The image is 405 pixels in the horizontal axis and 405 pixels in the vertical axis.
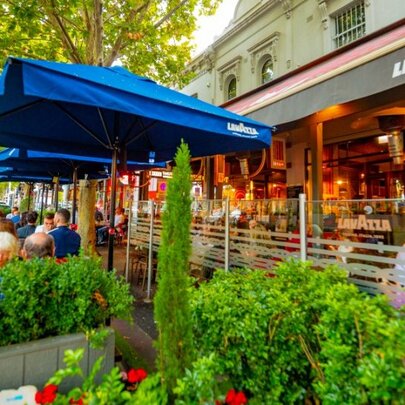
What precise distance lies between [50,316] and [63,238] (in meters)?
2.66

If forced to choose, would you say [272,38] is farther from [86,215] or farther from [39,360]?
[39,360]

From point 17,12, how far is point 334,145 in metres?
8.71

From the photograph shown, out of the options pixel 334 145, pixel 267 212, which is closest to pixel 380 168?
pixel 334 145

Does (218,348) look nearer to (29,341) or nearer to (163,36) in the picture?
(29,341)

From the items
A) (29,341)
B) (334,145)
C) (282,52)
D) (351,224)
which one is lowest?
(29,341)

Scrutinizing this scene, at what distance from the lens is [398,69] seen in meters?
3.29

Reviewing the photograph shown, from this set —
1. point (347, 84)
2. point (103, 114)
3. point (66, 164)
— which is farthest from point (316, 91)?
point (66, 164)

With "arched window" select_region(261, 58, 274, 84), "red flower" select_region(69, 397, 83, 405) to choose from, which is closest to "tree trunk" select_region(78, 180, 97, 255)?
"red flower" select_region(69, 397, 83, 405)

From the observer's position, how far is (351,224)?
9.27 feet

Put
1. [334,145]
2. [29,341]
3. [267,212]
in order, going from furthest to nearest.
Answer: [334,145]
[267,212]
[29,341]

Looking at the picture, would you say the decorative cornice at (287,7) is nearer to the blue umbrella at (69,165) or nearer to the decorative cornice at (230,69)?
the decorative cornice at (230,69)

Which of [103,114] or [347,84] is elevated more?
[347,84]

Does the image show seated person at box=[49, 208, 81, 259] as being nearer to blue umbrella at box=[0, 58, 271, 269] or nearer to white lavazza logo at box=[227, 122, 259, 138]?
blue umbrella at box=[0, 58, 271, 269]

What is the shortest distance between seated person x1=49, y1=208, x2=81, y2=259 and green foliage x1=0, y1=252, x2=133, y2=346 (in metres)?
2.34
